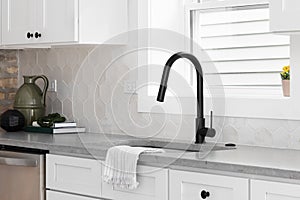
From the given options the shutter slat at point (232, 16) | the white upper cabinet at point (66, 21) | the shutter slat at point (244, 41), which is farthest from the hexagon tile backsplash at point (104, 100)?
the shutter slat at point (232, 16)

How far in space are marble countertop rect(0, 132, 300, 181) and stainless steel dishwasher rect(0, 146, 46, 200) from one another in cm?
5

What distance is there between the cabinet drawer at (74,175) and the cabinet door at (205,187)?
54cm

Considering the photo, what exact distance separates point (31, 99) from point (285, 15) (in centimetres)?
219

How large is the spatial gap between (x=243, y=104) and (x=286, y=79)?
0.27 m

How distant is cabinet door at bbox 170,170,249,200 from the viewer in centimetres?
279

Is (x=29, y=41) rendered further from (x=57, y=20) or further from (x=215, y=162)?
(x=215, y=162)

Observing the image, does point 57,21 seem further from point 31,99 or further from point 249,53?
point 249,53

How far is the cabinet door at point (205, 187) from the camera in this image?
2789 mm

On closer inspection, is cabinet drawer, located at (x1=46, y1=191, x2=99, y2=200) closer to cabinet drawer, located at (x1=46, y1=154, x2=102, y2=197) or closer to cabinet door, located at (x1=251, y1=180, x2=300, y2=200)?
cabinet drawer, located at (x1=46, y1=154, x2=102, y2=197)

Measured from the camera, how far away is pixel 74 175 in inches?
140

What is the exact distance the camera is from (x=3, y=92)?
491 centimetres

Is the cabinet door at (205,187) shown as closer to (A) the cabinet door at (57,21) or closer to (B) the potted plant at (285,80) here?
(B) the potted plant at (285,80)

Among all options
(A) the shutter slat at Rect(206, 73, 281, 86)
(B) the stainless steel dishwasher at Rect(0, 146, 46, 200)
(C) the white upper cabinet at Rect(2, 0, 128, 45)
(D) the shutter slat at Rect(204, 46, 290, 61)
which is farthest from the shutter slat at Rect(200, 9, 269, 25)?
(B) the stainless steel dishwasher at Rect(0, 146, 46, 200)

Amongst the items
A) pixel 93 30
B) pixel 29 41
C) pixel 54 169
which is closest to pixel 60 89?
pixel 29 41
